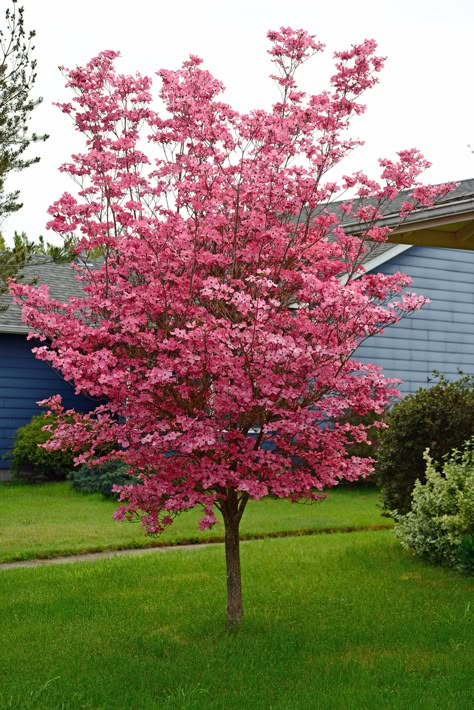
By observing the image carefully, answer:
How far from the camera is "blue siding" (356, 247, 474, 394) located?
782 inches

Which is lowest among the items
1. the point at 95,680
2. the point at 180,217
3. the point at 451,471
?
the point at 95,680

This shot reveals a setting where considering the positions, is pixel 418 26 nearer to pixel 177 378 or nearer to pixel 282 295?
pixel 282 295

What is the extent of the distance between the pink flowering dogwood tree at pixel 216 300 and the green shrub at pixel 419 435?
414 centimetres

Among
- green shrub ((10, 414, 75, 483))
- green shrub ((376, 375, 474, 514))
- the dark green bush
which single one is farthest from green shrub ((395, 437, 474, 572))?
green shrub ((10, 414, 75, 483))

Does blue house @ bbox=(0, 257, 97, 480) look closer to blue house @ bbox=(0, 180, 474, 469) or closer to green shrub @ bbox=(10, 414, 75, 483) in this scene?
blue house @ bbox=(0, 180, 474, 469)

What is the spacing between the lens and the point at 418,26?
10172mm

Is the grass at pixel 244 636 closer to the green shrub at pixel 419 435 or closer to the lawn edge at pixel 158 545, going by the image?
the lawn edge at pixel 158 545

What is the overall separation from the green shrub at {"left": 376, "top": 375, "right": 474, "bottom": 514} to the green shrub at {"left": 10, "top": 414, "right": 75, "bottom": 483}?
832 centimetres

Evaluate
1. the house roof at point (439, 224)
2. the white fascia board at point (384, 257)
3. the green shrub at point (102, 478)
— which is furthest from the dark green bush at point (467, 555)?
the white fascia board at point (384, 257)

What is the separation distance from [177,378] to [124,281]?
2.66 feet

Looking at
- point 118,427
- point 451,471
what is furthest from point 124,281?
point 451,471

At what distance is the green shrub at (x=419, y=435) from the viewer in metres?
11.1

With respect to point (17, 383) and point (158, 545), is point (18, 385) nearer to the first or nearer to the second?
point (17, 383)

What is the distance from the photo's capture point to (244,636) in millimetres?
7191
